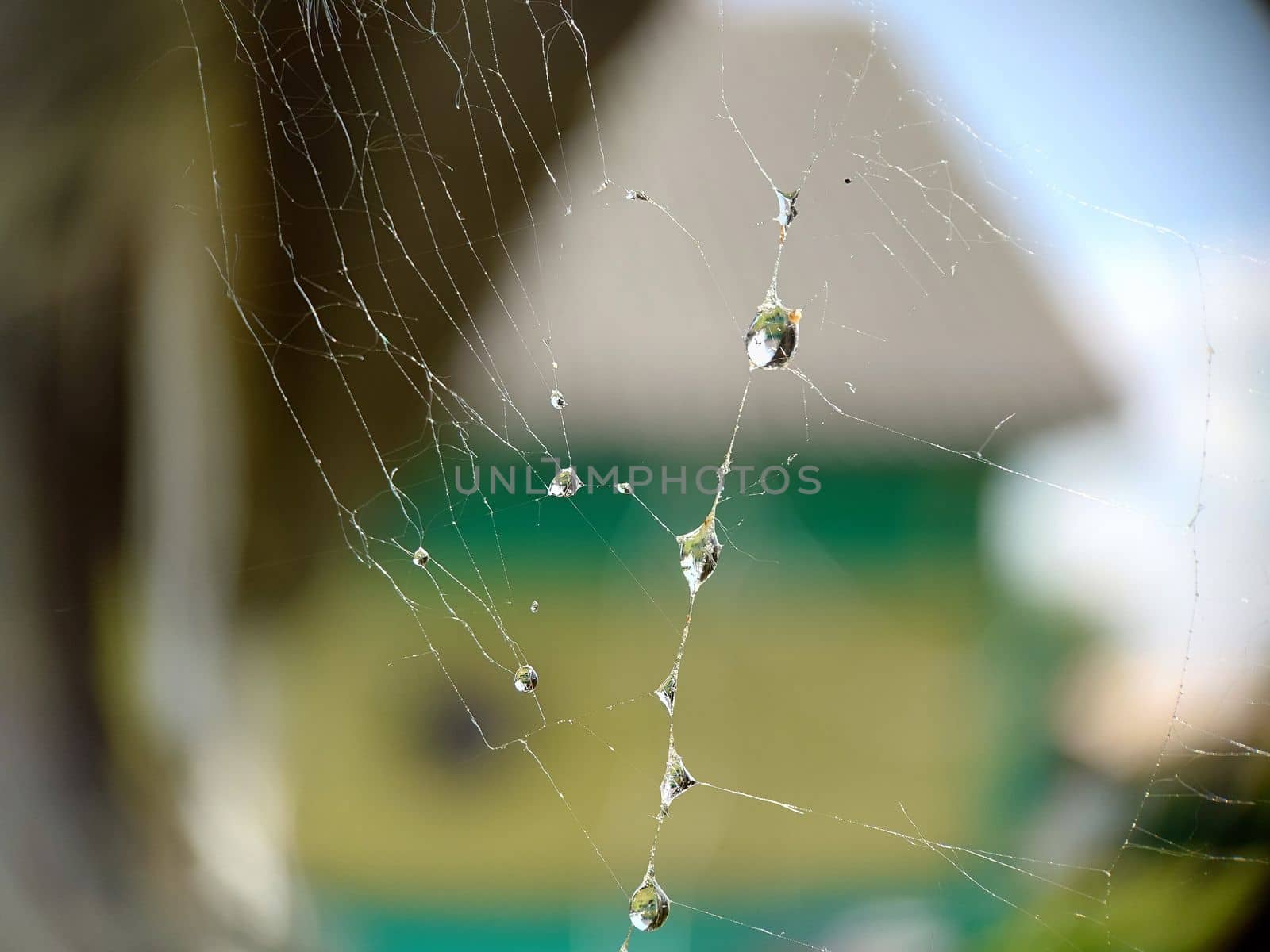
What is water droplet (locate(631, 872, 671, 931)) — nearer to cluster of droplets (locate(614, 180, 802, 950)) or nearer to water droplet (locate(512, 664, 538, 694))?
Answer: cluster of droplets (locate(614, 180, 802, 950))

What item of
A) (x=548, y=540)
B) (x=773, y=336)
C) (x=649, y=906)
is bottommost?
(x=649, y=906)

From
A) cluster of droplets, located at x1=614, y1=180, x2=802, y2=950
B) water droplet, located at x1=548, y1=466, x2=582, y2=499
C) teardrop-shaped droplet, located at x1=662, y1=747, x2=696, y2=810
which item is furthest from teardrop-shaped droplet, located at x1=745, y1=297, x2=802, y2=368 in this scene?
teardrop-shaped droplet, located at x1=662, y1=747, x2=696, y2=810

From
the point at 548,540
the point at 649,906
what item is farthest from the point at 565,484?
the point at 649,906

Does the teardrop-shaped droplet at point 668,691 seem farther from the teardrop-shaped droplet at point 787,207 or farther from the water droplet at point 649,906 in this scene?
the teardrop-shaped droplet at point 787,207

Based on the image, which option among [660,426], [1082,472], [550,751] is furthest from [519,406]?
[1082,472]

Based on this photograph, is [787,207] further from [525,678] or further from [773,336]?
[525,678]

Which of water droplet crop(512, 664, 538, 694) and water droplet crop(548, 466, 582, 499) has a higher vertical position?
water droplet crop(548, 466, 582, 499)
